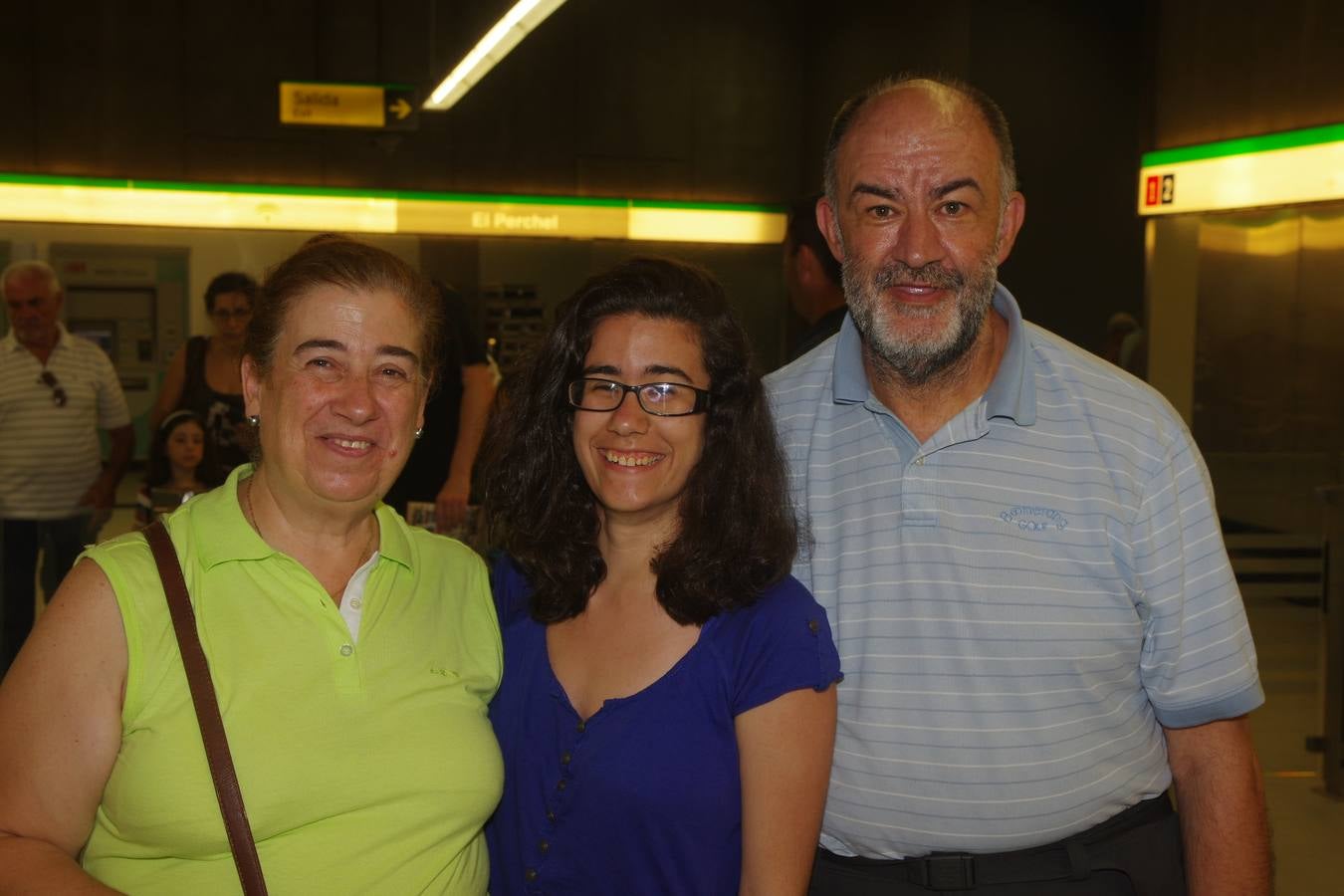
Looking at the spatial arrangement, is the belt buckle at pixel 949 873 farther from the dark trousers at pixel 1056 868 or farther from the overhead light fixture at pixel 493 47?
the overhead light fixture at pixel 493 47

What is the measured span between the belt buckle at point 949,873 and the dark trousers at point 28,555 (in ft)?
17.4

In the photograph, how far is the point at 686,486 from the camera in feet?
7.11

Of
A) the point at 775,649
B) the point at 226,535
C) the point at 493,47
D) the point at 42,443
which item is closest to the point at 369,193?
the point at 493,47

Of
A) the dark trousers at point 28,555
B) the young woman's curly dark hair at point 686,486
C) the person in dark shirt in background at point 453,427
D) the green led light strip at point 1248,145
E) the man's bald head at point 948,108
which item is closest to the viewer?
the young woman's curly dark hair at point 686,486

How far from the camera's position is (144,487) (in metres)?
5.05

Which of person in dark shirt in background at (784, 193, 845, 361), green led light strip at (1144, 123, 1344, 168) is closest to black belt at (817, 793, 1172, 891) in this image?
person in dark shirt in background at (784, 193, 845, 361)

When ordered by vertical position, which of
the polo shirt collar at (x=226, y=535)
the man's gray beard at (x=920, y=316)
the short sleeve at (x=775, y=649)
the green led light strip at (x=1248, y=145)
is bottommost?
the short sleeve at (x=775, y=649)

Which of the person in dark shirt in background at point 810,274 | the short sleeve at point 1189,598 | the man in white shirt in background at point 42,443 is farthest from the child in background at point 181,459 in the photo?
the short sleeve at point 1189,598

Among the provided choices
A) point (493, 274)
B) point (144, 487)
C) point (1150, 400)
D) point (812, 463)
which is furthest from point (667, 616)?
point (493, 274)

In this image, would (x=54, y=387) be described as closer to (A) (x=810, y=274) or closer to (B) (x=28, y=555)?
(B) (x=28, y=555)

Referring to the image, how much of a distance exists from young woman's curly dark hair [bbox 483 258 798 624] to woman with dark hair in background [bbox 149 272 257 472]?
9.92ft

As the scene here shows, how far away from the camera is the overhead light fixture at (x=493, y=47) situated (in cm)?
769

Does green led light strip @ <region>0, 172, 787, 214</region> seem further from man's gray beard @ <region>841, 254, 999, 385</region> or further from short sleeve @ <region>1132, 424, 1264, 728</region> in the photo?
short sleeve @ <region>1132, 424, 1264, 728</region>

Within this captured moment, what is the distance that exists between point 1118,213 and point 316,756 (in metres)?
9.56
